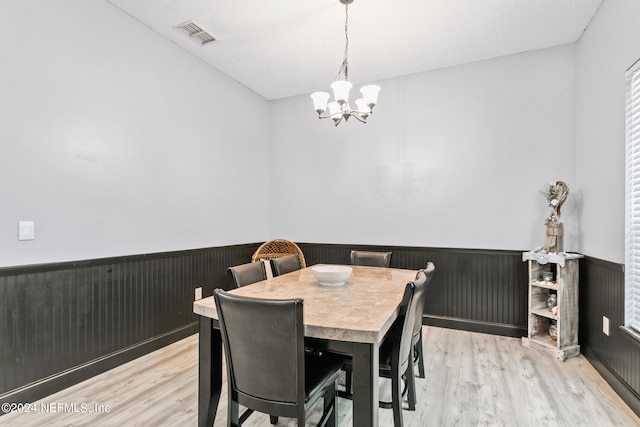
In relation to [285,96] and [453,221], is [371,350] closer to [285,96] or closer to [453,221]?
[453,221]

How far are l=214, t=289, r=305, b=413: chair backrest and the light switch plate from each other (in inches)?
64.1

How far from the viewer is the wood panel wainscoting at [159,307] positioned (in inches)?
82.4

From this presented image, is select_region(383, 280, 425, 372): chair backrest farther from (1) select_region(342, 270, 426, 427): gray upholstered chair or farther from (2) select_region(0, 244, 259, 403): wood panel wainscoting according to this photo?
(2) select_region(0, 244, 259, 403): wood panel wainscoting

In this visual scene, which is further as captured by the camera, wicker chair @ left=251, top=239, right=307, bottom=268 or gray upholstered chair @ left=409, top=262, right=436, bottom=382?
wicker chair @ left=251, top=239, right=307, bottom=268

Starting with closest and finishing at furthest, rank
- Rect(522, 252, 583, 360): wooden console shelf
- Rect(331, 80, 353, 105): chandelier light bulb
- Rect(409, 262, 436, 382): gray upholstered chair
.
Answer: Rect(409, 262, 436, 382): gray upholstered chair, Rect(331, 80, 353, 105): chandelier light bulb, Rect(522, 252, 583, 360): wooden console shelf

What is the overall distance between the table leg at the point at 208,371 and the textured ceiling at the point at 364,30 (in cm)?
242

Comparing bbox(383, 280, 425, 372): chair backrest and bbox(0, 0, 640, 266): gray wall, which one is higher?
bbox(0, 0, 640, 266): gray wall

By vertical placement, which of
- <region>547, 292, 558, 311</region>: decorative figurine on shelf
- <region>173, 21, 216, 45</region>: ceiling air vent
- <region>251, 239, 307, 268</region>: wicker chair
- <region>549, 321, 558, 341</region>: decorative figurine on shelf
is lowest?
<region>549, 321, 558, 341</region>: decorative figurine on shelf

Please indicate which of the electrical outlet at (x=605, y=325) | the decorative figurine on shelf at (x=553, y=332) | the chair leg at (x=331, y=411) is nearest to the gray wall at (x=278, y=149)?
the electrical outlet at (x=605, y=325)

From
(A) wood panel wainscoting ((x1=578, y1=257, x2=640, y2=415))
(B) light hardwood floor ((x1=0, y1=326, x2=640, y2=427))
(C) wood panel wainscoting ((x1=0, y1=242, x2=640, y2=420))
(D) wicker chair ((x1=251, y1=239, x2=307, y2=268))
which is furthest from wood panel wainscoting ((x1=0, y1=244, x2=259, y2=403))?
(A) wood panel wainscoting ((x1=578, y1=257, x2=640, y2=415))

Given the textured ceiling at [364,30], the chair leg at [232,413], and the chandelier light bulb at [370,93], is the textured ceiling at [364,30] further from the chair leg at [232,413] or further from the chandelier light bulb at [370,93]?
the chair leg at [232,413]

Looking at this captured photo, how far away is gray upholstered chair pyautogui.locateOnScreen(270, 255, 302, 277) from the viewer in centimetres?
268

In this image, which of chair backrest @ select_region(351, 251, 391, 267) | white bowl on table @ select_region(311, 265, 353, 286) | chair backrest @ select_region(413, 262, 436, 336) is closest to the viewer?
chair backrest @ select_region(413, 262, 436, 336)

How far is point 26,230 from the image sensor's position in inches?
83.6
